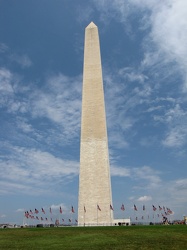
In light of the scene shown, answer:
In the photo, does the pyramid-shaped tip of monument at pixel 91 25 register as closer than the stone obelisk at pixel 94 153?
No

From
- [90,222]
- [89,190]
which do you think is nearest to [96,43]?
[89,190]

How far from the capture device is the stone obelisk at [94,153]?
143 ft

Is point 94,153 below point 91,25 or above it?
below

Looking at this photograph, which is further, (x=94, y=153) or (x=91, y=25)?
(x=91, y=25)

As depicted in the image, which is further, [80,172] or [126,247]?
[80,172]

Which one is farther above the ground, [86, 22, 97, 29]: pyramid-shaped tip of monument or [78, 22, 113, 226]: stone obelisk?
[86, 22, 97, 29]: pyramid-shaped tip of monument

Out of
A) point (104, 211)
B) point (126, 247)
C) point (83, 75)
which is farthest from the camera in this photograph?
point (83, 75)

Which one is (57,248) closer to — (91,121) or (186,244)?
(186,244)

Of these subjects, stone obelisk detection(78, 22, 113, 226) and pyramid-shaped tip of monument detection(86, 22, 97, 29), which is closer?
stone obelisk detection(78, 22, 113, 226)

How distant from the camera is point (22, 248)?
18938mm

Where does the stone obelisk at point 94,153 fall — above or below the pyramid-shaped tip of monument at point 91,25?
below

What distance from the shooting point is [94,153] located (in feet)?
150

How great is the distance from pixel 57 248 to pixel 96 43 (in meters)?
37.8

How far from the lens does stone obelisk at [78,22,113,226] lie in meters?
43.7
